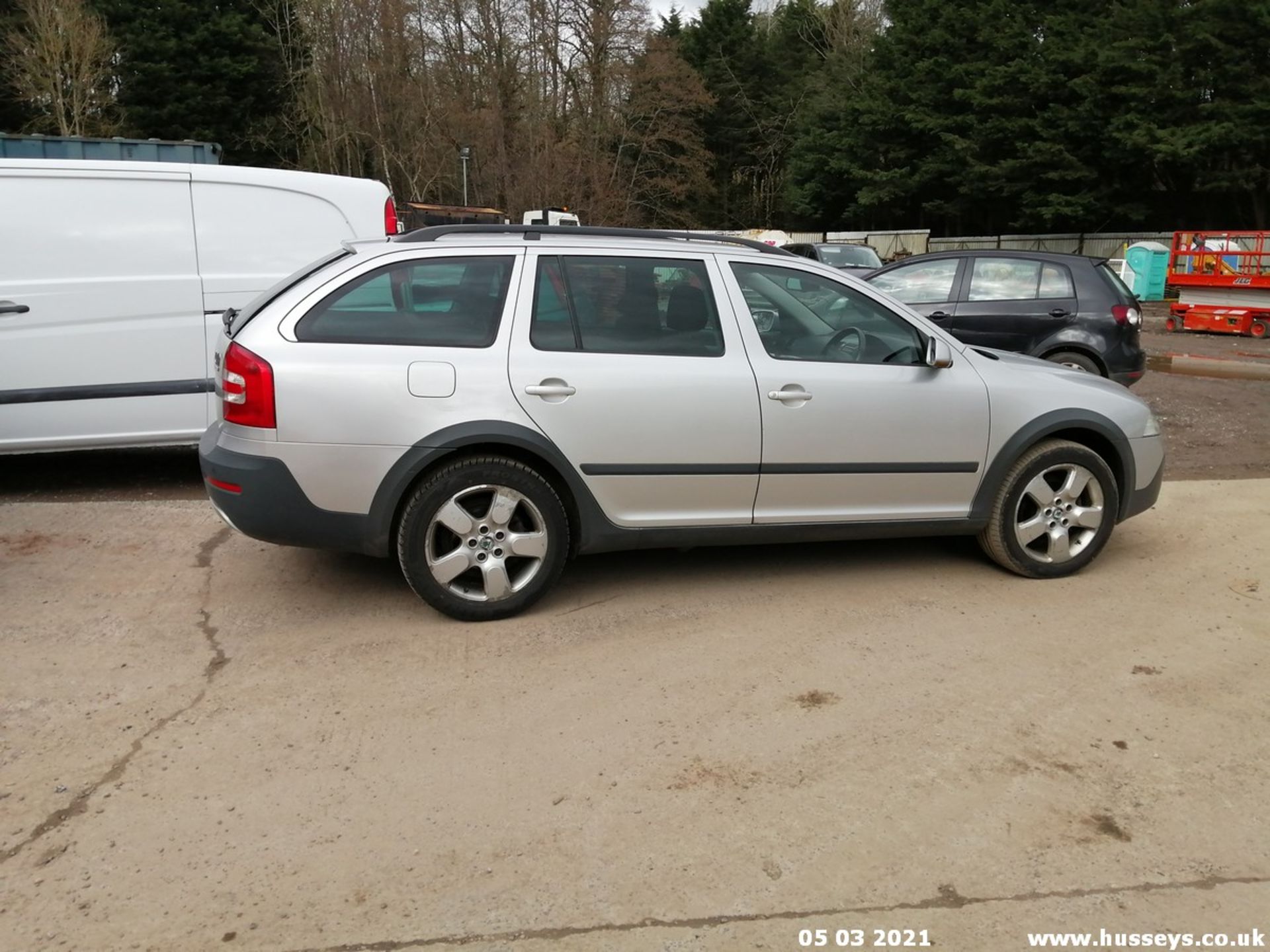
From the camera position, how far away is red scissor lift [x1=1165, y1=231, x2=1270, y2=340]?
18.7 metres

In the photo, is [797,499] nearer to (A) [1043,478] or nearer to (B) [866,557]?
(B) [866,557]

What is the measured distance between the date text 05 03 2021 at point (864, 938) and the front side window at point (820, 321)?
272cm

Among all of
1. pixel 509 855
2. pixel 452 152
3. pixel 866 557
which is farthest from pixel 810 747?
pixel 452 152

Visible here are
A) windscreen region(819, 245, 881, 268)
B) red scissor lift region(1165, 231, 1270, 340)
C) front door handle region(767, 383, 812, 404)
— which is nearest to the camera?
front door handle region(767, 383, 812, 404)

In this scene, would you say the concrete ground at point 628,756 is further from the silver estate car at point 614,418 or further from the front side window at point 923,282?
the front side window at point 923,282

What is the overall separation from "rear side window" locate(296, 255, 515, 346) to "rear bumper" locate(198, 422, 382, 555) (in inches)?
22.3

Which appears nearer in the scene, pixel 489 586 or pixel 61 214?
pixel 489 586

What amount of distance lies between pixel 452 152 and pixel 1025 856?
34.3m

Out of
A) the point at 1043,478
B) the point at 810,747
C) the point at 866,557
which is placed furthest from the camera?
the point at 866,557

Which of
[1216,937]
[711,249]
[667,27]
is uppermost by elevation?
[667,27]

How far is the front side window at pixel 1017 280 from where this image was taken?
376 inches

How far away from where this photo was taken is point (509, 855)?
2.93m

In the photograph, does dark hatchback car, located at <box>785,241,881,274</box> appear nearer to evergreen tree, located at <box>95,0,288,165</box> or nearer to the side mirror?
the side mirror

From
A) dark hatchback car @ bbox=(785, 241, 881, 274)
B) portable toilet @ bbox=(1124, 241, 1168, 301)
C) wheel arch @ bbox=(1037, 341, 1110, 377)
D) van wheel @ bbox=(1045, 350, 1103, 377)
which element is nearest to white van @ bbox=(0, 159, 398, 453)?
wheel arch @ bbox=(1037, 341, 1110, 377)
